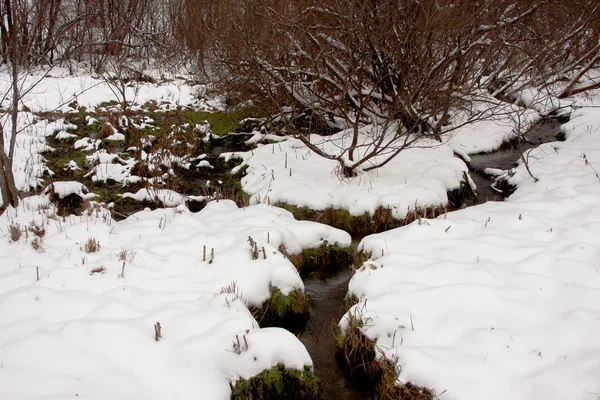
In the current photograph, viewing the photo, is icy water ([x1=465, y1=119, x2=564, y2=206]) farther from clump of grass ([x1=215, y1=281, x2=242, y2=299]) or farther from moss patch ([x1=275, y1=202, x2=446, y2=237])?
clump of grass ([x1=215, y1=281, x2=242, y2=299])

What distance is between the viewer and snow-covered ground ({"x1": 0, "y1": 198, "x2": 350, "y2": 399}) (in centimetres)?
302

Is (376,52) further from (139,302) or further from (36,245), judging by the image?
(36,245)

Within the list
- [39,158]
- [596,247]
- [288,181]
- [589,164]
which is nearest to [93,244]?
[288,181]

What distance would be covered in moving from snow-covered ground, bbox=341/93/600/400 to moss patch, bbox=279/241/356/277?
1.35ft

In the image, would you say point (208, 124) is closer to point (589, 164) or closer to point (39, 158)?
point (39, 158)

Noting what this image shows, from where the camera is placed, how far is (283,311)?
4.36 meters

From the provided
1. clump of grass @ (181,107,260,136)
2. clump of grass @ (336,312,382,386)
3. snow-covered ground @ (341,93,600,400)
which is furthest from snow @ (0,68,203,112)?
clump of grass @ (336,312,382,386)

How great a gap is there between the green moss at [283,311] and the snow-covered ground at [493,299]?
571 millimetres

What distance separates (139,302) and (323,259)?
233 cm

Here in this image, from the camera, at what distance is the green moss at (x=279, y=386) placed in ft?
10.5

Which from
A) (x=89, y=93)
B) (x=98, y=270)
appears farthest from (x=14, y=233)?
(x=89, y=93)

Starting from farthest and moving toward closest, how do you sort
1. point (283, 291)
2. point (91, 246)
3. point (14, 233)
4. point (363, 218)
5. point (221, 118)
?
1. point (221, 118)
2. point (363, 218)
3. point (14, 233)
4. point (91, 246)
5. point (283, 291)

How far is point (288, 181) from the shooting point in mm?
7258

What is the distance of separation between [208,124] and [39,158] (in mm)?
3969
